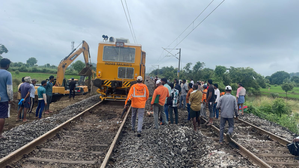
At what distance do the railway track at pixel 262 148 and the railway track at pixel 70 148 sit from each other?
3508 millimetres

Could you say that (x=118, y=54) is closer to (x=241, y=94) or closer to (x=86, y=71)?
(x=86, y=71)

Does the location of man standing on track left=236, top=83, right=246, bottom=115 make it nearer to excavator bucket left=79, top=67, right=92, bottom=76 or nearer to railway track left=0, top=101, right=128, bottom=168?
railway track left=0, top=101, right=128, bottom=168

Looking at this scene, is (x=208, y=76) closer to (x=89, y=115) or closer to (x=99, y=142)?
(x=89, y=115)

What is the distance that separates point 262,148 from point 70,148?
18.2 ft

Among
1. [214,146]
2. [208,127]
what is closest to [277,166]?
[214,146]

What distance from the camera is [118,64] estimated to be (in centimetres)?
1125

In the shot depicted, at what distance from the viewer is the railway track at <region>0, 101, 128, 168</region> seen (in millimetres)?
3855

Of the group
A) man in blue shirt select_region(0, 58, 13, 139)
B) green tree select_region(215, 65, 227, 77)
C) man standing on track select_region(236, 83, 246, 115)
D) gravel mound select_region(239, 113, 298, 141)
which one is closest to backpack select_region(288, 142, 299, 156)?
gravel mound select_region(239, 113, 298, 141)

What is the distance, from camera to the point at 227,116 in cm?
561

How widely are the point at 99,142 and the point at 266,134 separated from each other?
6.11 m

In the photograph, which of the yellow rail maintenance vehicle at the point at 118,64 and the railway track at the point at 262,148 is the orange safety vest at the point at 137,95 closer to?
the railway track at the point at 262,148

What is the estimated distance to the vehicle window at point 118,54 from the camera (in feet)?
37.2

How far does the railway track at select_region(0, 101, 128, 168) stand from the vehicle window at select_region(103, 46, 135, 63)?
5.17 metres

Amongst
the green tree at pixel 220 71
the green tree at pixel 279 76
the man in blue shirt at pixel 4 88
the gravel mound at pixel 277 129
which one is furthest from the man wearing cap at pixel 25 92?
the green tree at pixel 279 76
